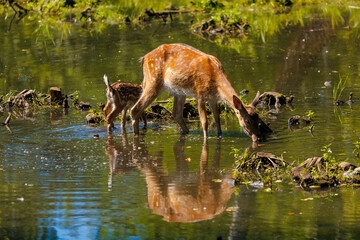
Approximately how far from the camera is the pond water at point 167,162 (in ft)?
26.2

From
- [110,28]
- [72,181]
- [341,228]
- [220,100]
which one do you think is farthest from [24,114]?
[110,28]

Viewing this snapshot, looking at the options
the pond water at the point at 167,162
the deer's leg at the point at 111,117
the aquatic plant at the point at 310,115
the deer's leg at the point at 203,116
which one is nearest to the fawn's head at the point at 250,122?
the pond water at the point at 167,162

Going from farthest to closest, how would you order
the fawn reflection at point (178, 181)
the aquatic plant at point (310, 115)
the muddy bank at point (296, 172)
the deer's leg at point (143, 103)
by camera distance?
the deer's leg at point (143, 103) < the aquatic plant at point (310, 115) < the muddy bank at point (296, 172) < the fawn reflection at point (178, 181)

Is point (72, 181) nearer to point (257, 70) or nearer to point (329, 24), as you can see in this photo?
point (257, 70)

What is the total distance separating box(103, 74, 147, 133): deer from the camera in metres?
14.0

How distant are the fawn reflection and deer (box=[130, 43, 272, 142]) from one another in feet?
2.36

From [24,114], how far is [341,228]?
967cm

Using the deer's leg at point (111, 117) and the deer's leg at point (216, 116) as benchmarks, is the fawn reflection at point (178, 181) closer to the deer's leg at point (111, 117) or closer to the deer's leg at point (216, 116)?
the deer's leg at point (216, 116)

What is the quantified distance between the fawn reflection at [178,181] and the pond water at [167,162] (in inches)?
0.6

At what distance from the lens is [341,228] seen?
766cm

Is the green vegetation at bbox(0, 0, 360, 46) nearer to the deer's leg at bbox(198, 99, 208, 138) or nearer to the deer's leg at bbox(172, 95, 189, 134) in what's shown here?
the deer's leg at bbox(172, 95, 189, 134)

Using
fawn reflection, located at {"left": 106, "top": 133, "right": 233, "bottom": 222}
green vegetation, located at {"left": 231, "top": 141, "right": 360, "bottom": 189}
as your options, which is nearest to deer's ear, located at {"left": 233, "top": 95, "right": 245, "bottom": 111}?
fawn reflection, located at {"left": 106, "top": 133, "right": 233, "bottom": 222}

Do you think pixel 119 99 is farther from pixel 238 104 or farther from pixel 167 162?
pixel 167 162

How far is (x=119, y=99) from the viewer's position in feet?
46.5
